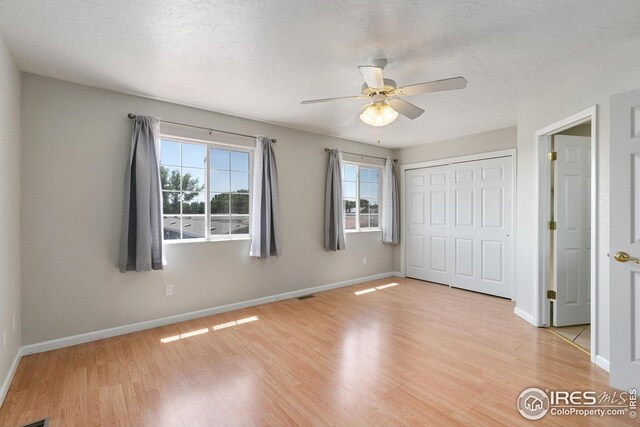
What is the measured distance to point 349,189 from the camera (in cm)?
549

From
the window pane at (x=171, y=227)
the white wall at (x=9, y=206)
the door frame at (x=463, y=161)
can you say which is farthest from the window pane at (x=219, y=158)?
the door frame at (x=463, y=161)

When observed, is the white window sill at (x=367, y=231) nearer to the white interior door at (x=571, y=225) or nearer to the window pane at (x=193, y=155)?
the window pane at (x=193, y=155)

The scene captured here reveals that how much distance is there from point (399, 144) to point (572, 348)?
3.93m

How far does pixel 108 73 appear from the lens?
2713mm

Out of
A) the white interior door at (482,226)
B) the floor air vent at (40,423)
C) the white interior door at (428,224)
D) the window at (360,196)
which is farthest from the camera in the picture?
the window at (360,196)

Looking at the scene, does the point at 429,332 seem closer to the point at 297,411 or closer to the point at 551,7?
the point at 297,411

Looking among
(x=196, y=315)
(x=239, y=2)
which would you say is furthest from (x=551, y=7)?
(x=196, y=315)

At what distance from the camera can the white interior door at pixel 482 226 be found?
179 inches

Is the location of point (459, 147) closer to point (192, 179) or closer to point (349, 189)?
point (349, 189)

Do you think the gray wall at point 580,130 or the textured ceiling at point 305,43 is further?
the gray wall at point 580,130

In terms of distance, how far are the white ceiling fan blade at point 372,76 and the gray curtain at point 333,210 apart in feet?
8.40

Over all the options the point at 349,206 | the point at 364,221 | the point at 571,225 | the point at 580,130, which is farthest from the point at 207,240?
the point at 580,130

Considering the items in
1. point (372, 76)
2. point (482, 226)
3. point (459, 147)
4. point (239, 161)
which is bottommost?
point (482, 226)

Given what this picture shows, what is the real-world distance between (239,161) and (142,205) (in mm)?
1388
